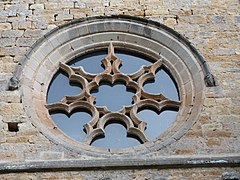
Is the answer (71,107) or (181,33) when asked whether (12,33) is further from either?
(181,33)

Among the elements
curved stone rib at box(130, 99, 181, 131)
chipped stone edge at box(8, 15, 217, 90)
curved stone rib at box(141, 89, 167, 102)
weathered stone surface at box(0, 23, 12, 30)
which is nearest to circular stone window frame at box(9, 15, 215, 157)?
chipped stone edge at box(8, 15, 217, 90)

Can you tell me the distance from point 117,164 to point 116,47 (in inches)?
88.9

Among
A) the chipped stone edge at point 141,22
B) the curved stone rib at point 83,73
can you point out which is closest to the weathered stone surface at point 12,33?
the chipped stone edge at point 141,22

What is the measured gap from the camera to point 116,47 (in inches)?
337

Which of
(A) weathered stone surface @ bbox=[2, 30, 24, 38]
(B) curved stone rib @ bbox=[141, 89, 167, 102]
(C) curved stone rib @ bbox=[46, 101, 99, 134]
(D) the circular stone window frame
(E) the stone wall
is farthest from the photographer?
(A) weathered stone surface @ bbox=[2, 30, 24, 38]

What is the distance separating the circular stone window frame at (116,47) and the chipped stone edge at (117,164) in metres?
0.25

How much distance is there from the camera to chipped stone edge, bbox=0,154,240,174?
6.70m

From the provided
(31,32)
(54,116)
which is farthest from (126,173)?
(31,32)

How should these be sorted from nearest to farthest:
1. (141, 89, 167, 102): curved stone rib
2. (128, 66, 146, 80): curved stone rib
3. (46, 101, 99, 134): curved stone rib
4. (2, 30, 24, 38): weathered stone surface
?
(46, 101, 99, 134): curved stone rib < (141, 89, 167, 102): curved stone rib < (128, 66, 146, 80): curved stone rib < (2, 30, 24, 38): weathered stone surface

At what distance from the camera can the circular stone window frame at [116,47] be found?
729 cm

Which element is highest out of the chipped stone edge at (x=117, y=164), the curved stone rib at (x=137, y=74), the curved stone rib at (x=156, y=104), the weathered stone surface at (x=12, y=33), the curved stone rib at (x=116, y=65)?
the weathered stone surface at (x=12, y=33)

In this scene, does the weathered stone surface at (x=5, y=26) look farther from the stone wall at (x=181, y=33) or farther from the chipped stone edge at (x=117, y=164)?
the chipped stone edge at (x=117, y=164)

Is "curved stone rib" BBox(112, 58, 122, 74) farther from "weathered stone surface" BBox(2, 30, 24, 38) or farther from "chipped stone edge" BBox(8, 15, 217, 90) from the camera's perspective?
"weathered stone surface" BBox(2, 30, 24, 38)

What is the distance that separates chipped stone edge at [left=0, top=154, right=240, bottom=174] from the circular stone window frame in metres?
0.25
